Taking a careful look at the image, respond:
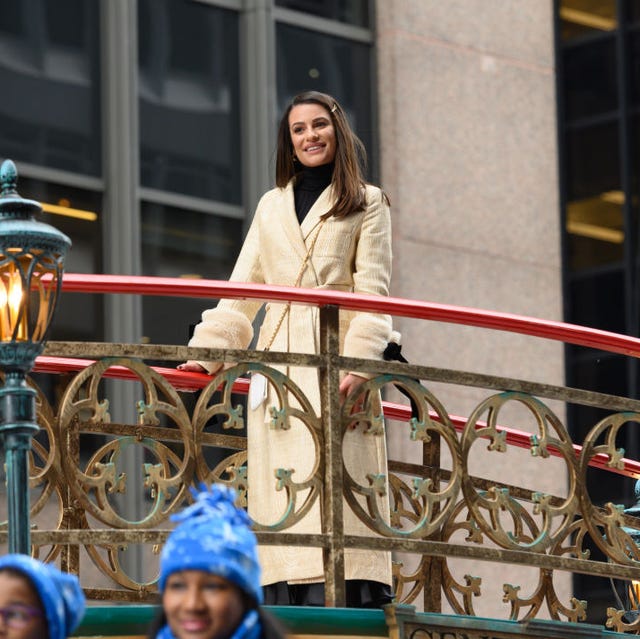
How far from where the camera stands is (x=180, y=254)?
1548 centimetres

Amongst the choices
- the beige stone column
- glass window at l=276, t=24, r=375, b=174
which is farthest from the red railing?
glass window at l=276, t=24, r=375, b=174

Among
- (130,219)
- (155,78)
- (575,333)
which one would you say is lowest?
(575,333)

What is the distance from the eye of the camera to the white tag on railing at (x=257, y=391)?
26.7 ft

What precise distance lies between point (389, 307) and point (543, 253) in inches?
381

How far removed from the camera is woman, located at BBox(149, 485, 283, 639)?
4773 mm

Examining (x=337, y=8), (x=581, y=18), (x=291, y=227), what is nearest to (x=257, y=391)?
(x=291, y=227)

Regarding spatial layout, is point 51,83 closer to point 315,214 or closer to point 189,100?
point 189,100

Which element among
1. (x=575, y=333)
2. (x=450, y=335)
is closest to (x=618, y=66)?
(x=450, y=335)

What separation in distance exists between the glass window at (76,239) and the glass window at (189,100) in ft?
1.80

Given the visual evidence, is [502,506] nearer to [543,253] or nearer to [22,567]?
[22,567]

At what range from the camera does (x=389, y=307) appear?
25.5ft

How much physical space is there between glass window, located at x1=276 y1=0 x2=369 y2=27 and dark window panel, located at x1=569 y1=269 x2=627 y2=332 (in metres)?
3.92

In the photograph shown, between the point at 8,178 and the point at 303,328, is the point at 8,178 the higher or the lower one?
the higher one

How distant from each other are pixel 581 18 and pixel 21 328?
13.6 metres
